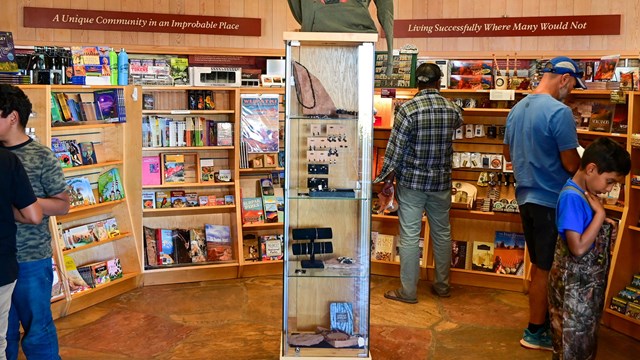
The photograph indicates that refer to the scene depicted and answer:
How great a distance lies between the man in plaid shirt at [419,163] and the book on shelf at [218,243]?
5.43 ft

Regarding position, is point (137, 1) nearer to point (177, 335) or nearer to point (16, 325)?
point (177, 335)

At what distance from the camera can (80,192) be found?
574 cm

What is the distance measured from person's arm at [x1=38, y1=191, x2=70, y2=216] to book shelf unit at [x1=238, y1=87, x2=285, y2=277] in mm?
3015

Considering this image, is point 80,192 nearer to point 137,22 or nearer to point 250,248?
point 250,248

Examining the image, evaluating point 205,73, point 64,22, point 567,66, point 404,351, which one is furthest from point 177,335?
point 64,22

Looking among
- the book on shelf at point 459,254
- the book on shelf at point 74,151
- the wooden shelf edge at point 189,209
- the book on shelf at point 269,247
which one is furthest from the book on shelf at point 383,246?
the book on shelf at point 74,151

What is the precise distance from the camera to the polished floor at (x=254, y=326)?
473cm

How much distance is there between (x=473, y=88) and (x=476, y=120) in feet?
1.00

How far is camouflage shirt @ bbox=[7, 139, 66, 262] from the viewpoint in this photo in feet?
11.3

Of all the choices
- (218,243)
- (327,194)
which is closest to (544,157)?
(327,194)

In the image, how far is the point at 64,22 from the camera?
7.60m

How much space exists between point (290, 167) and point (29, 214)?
1293 millimetres

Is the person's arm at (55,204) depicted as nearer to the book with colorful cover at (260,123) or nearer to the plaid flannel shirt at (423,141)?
the plaid flannel shirt at (423,141)

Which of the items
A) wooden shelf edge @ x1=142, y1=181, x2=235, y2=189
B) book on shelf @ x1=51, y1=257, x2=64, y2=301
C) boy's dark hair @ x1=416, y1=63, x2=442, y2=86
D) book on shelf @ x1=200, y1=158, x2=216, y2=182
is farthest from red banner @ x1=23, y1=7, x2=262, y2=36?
book on shelf @ x1=51, y1=257, x2=64, y2=301
